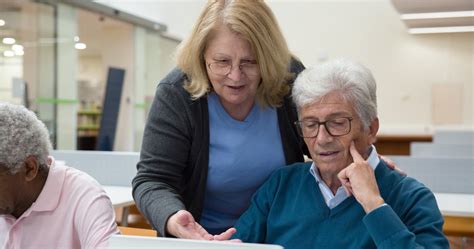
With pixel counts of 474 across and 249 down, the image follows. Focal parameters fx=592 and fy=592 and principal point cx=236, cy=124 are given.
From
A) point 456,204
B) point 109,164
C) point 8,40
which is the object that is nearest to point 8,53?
point 8,40

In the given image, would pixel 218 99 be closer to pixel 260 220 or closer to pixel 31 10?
pixel 260 220

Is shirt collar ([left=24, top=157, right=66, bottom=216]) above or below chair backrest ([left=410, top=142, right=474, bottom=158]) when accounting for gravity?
above

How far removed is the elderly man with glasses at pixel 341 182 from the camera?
1451mm

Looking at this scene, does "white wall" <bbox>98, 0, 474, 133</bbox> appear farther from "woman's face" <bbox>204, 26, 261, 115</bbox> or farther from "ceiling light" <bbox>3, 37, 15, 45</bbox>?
"woman's face" <bbox>204, 26, 261, 115</bbox>

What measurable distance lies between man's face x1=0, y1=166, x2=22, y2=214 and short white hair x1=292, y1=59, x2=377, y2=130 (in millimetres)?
744

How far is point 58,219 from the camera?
4.78 feet

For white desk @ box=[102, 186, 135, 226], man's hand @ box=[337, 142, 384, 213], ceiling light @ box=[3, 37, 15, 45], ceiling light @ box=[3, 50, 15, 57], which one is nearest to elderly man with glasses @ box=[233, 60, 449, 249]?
man's hand @ box=[337, 142, 384, 213]

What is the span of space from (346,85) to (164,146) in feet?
1.89

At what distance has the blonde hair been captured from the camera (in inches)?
66.5

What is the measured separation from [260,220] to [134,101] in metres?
10.4

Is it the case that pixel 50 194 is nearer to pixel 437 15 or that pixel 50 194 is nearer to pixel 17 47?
pixel 17 47

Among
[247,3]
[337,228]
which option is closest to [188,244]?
[337,228]

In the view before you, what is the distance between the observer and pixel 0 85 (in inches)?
315

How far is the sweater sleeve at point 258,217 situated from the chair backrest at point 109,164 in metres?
1.81
